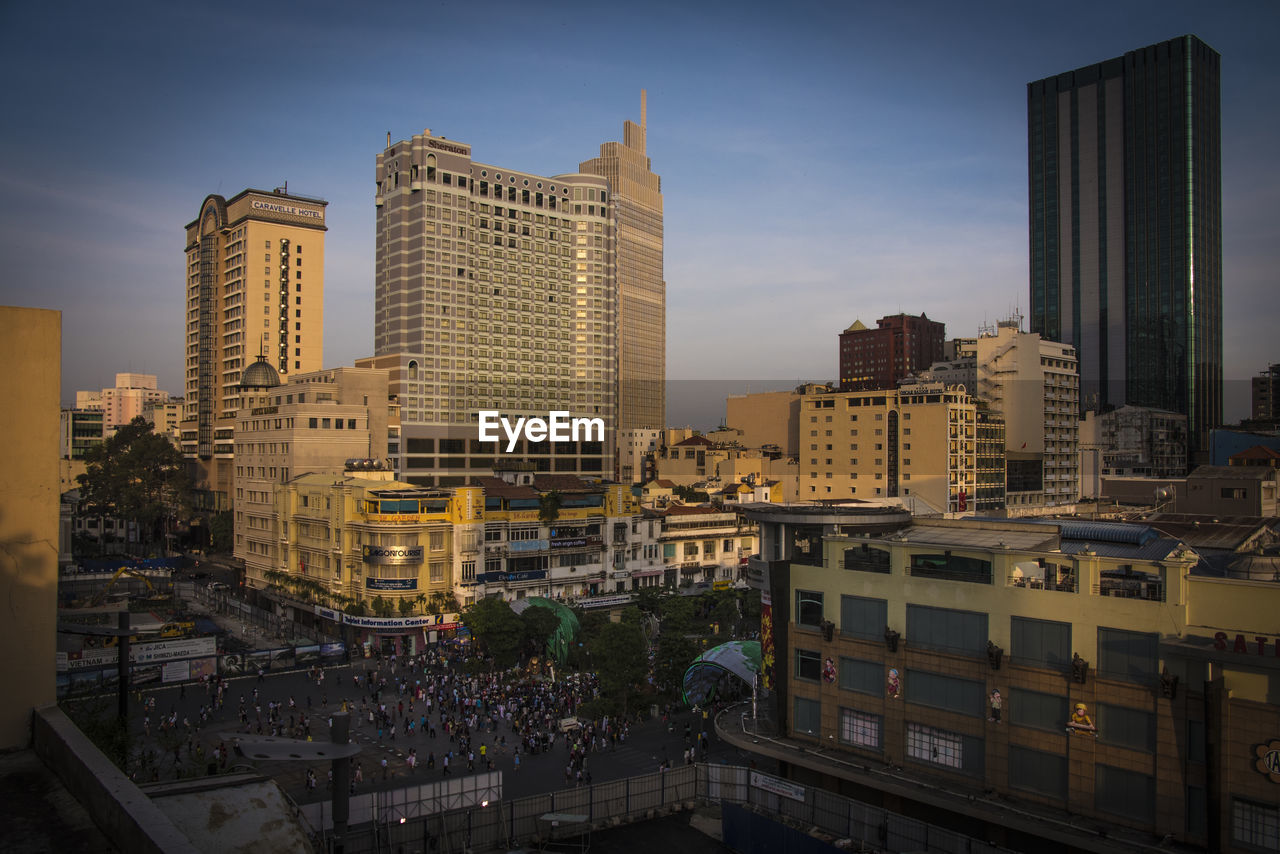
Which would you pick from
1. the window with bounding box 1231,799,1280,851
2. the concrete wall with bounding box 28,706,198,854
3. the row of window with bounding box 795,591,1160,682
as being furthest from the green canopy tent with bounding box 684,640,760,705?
the concrete wall with bounding box 28,706,198,854

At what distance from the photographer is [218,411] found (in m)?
132

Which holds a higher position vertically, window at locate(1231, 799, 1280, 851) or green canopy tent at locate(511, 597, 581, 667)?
window at locate(1231, 799, 1280, 851)

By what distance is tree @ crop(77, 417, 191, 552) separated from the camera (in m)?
104

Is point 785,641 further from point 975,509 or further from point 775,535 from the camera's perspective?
point 975,509

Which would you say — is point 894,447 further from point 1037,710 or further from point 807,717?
point 1037,710

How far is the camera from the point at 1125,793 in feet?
77.0

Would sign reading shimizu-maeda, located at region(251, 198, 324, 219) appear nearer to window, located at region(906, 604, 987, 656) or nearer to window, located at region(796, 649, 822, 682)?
window, located at region(796, 649, 822, 682)

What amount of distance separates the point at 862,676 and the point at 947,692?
9.98 feet

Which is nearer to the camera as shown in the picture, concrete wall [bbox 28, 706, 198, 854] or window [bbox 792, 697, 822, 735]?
concrete wall [bbox 28, 706, 198, 854]

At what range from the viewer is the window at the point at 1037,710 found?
24.8m

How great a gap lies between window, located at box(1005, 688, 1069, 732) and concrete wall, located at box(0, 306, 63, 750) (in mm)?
23519

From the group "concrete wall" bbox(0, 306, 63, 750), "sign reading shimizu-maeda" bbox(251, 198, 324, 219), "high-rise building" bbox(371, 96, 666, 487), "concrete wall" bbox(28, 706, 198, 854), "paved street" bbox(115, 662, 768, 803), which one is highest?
"sign reading shimizu-maeda" bbox(251, 198, 324, 219)

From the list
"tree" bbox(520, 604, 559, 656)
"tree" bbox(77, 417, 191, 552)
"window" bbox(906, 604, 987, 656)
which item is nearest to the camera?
"window" bbox(906, 604, 987, 656)

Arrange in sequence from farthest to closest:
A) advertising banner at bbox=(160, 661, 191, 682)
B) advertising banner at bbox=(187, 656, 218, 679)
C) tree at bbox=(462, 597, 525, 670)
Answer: tree at bbox=(462, 597, 525, 670), advertising banner at bbox=(187, 656, 218, 679), advertising banner at bbox=(160, 661, 191, 682)
